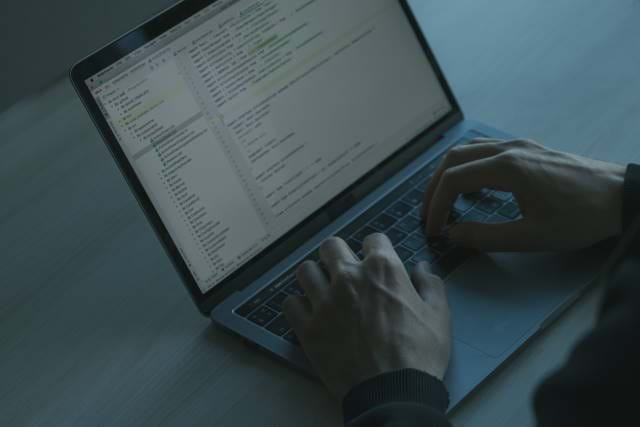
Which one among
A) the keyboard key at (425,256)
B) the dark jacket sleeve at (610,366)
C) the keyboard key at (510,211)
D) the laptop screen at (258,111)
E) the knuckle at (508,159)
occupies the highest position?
the laptop screen at (258,111)

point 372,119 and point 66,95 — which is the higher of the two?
point 66,95

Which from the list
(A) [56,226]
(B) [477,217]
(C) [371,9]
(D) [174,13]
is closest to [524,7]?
(C) [371,9]

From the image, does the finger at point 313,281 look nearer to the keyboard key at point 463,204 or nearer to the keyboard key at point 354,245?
the keyboard key at point 354,245

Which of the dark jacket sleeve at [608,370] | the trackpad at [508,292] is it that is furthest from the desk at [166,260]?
the dark jacket sleeve at [608,370]

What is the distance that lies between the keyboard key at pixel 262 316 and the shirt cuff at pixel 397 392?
6.7 inches

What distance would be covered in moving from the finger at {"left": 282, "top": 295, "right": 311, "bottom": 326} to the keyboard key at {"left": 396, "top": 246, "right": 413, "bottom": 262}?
0.40 ft

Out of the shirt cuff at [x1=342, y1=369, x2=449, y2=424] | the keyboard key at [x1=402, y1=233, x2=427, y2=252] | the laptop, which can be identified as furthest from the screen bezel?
the shirt cuff at [x1=342, y1=369, x2=449, y2=424]

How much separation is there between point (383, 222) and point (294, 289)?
13 cm

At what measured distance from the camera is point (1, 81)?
142 centimetres

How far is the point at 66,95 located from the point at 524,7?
68 centimetres

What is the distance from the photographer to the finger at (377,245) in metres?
0.96

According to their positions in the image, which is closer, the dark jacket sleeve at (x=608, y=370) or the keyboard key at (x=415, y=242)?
the dark jacket sleeve at (x=608, y=370)

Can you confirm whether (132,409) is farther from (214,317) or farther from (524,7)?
(524,7)

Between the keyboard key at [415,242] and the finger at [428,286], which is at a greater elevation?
the keyboard key at [415,242]
